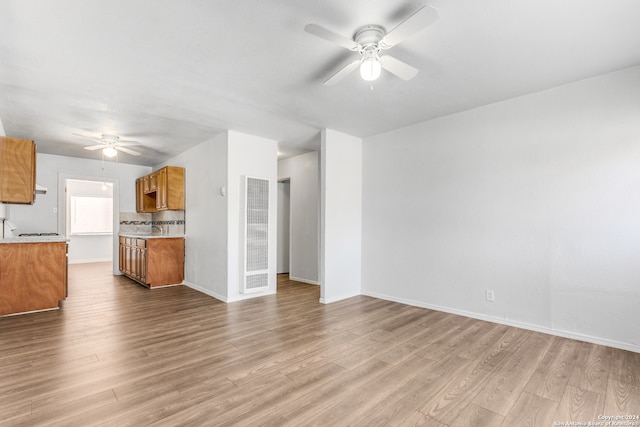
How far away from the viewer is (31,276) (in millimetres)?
3826

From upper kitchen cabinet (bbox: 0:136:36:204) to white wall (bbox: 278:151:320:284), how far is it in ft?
12.7

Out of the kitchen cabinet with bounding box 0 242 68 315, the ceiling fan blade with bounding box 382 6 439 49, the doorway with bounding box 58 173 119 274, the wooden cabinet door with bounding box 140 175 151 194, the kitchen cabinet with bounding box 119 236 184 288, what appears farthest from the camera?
the doorway with bounding box 58 173 119 274

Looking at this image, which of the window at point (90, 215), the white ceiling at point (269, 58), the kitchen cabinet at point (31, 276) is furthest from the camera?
the window at point (90, 215)

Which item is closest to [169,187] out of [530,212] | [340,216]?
[340,216]

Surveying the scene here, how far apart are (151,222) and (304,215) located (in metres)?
3.88

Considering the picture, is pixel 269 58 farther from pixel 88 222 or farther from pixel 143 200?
pixel 88 222

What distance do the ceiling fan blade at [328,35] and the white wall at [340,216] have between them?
7.75ft

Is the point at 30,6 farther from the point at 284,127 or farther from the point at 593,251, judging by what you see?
the point at 593,251

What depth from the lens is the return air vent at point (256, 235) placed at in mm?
4578

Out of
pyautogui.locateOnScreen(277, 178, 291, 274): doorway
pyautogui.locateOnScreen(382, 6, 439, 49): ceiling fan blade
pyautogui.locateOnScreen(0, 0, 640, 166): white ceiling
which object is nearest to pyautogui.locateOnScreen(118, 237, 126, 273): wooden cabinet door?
pyautogui.locateOnScreen(0, 0, 640, 166): white ceiling

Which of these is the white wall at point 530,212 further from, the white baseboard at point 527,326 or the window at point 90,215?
the window at point 90,215

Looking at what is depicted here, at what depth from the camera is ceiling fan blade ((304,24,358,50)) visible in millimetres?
1833

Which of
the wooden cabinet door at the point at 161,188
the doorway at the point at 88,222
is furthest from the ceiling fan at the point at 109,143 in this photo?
the doorway at the point at 88,222

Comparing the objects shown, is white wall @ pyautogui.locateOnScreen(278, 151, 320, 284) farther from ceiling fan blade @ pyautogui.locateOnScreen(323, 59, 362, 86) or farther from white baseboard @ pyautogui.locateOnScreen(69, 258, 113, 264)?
white baseboard @ pyautogui.locateOnScreen(69, 258, 113, 264)
